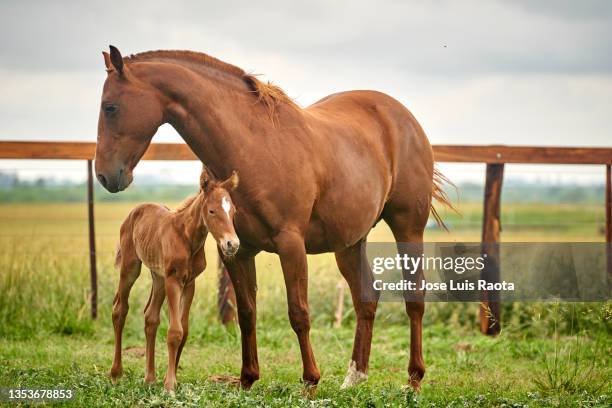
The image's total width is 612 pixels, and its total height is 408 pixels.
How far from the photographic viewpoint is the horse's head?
5926mm

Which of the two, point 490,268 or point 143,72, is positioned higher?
point 143,72

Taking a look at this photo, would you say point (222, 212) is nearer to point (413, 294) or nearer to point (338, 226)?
point (338, 226)

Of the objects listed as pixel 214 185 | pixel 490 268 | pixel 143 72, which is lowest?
pixel 490 268

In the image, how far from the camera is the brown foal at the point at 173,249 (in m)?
5.97

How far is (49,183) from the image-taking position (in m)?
11.8

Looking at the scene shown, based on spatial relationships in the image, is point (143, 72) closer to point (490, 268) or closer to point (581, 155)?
point (490, 268)

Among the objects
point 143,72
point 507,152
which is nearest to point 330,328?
point 507,152

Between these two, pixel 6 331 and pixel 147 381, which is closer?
pixel 147 381

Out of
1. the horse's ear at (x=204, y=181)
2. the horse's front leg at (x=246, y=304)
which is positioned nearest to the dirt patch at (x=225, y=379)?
the horse's front leg at (x=246, y=304)

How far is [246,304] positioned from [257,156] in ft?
3.81

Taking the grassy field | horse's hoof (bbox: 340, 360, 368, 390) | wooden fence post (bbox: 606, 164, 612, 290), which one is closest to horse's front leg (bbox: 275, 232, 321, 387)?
the grassy field

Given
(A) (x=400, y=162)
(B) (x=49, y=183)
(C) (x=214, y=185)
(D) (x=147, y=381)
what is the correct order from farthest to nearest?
(B) (x=49, y=183) < (A) (x=400, y=162) < (D) (x=147, y=381) < (C) (x=214, y=185)

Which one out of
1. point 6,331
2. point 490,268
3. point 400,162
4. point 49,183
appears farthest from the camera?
point 49,183

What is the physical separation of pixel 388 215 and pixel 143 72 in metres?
2.65
